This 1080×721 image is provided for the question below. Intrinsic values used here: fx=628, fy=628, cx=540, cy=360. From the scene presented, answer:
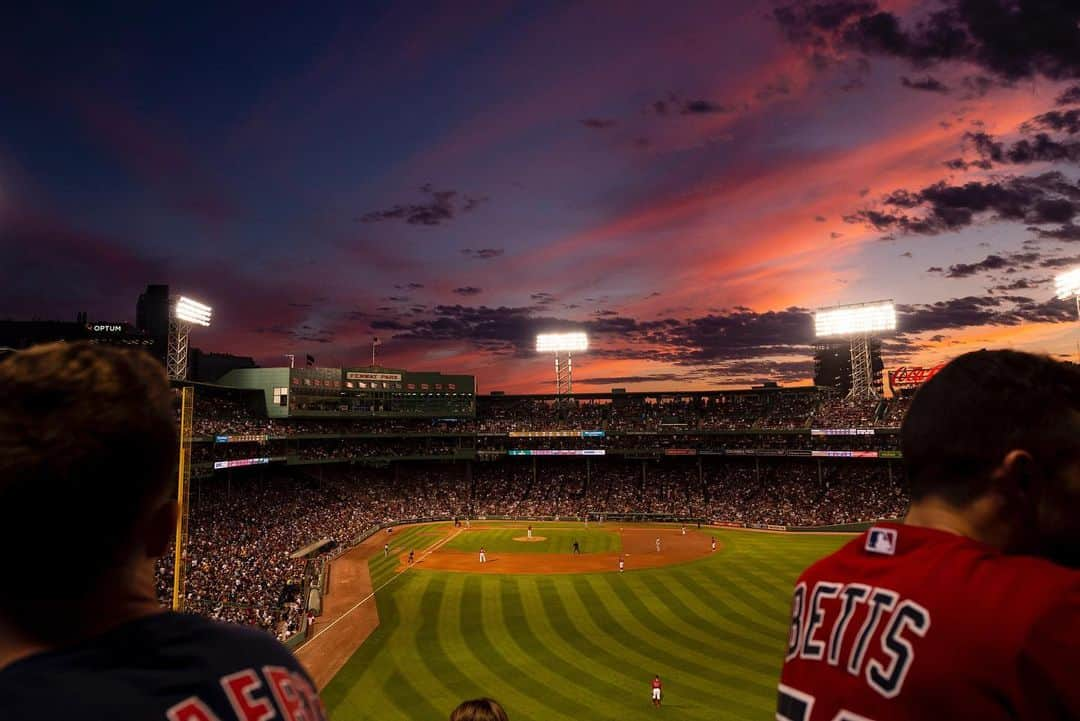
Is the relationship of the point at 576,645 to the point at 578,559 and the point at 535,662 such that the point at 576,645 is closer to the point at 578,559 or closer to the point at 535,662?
the point at 535,662

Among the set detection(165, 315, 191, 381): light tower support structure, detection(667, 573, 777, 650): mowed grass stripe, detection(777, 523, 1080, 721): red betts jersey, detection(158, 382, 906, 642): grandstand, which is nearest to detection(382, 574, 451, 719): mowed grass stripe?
detection(158, 382, 906, 642): grandstand

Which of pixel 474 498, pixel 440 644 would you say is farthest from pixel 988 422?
pixel 474 498

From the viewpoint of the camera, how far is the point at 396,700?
23.7 meters

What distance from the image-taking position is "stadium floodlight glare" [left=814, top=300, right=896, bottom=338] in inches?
2822

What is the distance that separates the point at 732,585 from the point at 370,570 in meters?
24.5

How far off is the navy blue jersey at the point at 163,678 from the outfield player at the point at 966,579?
1759 millimetres

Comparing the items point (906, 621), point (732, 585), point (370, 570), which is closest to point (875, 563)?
point (906, 621)

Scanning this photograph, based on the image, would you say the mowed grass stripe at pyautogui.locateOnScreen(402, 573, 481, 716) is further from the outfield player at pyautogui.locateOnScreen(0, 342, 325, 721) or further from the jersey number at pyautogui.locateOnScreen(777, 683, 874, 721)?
the outfield player at pyautogui.locateOnScreen(0, 342, 325, 721)

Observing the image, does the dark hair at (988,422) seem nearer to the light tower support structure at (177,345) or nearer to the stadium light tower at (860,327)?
the light tower support structure at (177,345)

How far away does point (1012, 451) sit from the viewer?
210cm

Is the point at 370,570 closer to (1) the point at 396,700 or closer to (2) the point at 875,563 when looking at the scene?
(1) the point at 396,700

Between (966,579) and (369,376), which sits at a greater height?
(369,376)

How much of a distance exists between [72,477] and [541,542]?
55.5m

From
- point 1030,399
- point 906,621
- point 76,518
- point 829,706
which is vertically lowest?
point 829,706
